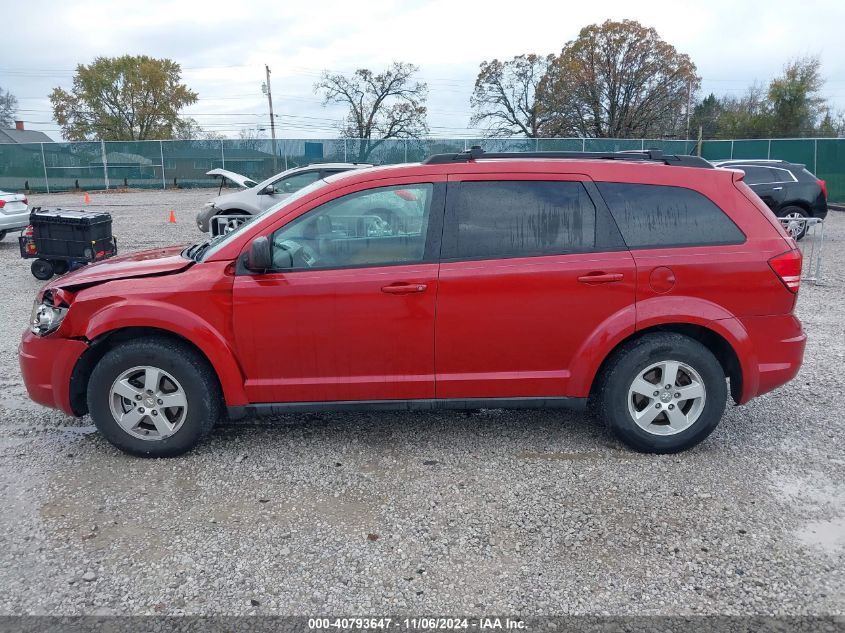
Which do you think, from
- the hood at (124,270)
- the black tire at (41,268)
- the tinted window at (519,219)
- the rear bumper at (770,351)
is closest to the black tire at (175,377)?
the hood at (124,270)

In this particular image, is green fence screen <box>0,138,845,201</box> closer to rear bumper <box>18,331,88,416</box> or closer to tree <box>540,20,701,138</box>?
tree <box>540,20,701,138</box>

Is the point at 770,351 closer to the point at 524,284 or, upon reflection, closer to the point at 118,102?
the point at 524,284

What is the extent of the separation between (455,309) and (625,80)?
1835 inches

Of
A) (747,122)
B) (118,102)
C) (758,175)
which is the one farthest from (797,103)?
(118,102)

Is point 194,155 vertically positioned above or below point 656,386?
above

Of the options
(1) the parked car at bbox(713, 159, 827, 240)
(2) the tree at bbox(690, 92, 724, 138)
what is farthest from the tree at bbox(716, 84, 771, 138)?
(1) the parked car at bbox(713, 159, 827, 240)

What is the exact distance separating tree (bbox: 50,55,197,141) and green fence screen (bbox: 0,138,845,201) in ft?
95.8

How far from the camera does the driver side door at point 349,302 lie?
13.6 feet

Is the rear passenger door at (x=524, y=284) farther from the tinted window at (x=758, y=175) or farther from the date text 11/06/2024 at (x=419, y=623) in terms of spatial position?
the tinted window at (x=758, y=175)

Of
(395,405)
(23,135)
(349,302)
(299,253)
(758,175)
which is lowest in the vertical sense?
(395,405)

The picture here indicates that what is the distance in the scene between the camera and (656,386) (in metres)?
4.30

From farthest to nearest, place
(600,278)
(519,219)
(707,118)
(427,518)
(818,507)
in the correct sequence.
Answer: (707,118) → (519,219) → (600,278) → (818,507) → (427,518)

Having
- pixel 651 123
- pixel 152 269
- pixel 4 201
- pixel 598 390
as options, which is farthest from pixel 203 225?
pixel 651 123

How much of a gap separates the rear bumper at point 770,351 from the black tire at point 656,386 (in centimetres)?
21
